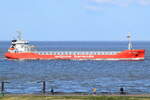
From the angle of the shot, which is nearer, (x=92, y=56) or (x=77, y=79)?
(x=77, y=79)

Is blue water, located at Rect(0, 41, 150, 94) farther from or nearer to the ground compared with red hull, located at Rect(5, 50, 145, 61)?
nearer to the ground

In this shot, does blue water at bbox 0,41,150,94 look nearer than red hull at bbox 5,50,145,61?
Yes

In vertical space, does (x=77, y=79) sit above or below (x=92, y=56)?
below

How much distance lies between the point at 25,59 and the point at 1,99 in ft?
343

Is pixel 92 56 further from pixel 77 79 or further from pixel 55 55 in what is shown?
pixel 77 79

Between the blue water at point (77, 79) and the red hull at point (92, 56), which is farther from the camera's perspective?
the red hull at point (92, 56)

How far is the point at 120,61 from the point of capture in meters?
149

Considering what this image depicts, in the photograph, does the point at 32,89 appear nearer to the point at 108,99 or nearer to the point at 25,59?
the point at 108,99

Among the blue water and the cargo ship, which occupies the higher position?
the cargo ship

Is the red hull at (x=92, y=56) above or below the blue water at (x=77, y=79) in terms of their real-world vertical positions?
above

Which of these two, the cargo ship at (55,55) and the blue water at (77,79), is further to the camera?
the cargo ship at (55,55)

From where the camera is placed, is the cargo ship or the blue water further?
the cargo ship

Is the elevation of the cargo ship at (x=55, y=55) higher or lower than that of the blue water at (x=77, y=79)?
higher

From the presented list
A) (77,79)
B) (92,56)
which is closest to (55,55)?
(92,56)
